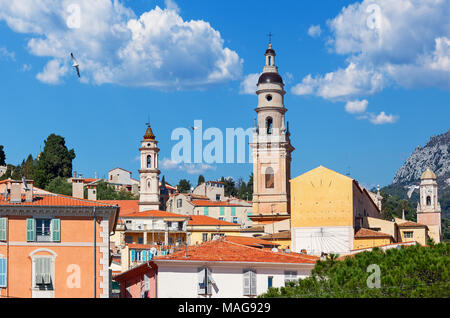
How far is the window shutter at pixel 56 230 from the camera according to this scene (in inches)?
1567

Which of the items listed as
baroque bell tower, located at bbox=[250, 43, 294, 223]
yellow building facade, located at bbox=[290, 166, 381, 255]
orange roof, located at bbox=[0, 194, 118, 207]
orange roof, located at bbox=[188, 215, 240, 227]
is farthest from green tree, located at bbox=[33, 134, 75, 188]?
orange roof, located at bbox=[0, 194, 118, 207]

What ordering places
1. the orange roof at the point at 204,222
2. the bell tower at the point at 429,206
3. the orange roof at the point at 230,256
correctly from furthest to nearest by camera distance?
the bell tower at the point at 429,206, the orange roof at the point at 204,222, the orange roof at the point at 230,256

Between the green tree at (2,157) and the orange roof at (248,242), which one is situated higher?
the green tree at (2,157)

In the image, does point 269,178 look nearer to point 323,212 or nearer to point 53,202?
point 323,212

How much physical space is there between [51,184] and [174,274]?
280ft

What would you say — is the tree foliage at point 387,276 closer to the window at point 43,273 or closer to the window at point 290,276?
the window at point 290,276

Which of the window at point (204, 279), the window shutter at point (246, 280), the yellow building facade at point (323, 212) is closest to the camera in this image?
the window at point (204, 279)

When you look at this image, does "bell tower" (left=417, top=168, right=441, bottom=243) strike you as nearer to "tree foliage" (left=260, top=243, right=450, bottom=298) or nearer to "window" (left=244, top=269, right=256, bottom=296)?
"window" (left=244, top=269, right=256, bottom=296)

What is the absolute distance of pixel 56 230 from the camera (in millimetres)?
39906

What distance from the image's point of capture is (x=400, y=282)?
1201 inches

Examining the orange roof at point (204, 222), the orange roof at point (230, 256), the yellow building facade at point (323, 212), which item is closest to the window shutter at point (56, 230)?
the orange roof at point (230, 256)

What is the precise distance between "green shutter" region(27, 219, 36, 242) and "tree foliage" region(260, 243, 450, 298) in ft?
40.1

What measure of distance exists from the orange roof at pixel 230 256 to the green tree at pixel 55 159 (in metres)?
88.3
